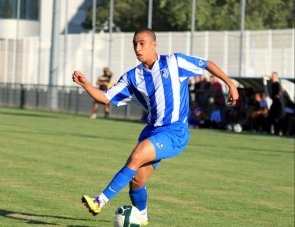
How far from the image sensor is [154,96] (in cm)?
978

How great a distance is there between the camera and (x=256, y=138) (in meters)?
28.9

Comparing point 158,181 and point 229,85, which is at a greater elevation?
point 229,85

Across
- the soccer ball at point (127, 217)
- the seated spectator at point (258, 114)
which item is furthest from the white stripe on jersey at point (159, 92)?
the seated spectator at point (258, 114)

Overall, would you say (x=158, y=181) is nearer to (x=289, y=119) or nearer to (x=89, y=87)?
(x=89, y=87)

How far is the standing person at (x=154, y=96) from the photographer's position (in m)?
9.58

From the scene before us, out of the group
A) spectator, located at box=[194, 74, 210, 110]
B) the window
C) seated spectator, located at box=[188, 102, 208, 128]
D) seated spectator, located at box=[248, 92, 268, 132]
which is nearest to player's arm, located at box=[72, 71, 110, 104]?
seated spectator, located at box=[248, 92, 268, 132]

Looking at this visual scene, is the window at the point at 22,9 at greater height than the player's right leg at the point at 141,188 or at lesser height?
greater

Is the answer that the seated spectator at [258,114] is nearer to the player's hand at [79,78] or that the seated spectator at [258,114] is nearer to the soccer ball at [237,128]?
the soccer ball at [237,128]

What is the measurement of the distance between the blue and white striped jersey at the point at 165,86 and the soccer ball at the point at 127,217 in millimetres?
838

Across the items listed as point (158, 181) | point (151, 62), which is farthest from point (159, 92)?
point (158, 181)

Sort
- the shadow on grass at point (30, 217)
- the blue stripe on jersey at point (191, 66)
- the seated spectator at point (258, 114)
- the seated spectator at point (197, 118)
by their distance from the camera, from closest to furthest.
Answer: the blue stripe on jersey at point (191, 66) → the shadow on grass at point (30, 217) → the seated spectator at point (258, 114) → the seated spectator at point (197, 118)

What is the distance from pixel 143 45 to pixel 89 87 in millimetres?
641

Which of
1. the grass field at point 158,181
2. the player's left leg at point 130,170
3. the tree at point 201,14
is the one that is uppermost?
the tree at point 201,14

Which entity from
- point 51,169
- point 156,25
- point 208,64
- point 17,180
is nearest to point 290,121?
point 51,169
